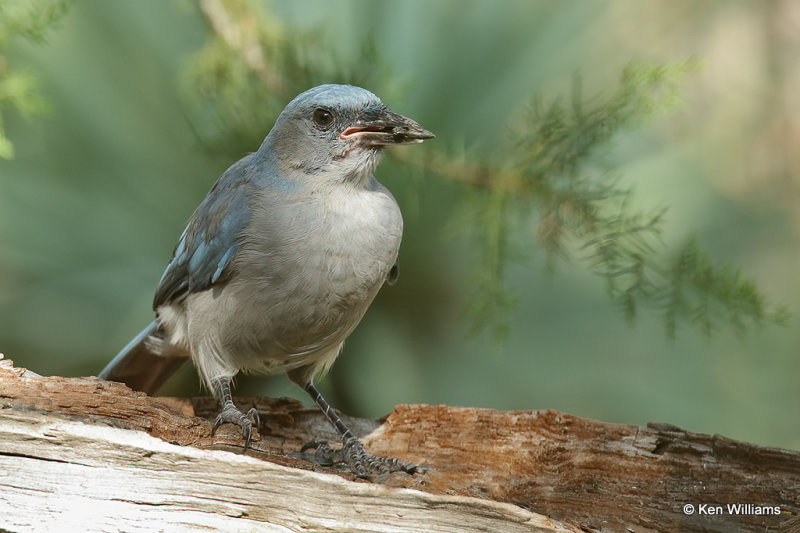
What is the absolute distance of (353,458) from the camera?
300 cm

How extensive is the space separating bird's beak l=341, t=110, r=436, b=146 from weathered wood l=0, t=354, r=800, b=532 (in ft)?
3.43

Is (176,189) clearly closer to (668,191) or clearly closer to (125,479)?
(125,479)

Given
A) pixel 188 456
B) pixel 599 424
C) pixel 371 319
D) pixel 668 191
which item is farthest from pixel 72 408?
pixel 668 191

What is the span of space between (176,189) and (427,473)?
244 cm

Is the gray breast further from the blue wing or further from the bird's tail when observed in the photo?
the bird's tail

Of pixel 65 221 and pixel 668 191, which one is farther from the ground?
pixel 668 191

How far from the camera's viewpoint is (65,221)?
4375mm

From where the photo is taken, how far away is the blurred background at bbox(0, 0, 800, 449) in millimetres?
4238

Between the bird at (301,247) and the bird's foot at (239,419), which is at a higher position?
the bird at (301,247)

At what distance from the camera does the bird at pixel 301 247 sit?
9.41 feet

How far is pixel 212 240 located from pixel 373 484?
4.17 ft

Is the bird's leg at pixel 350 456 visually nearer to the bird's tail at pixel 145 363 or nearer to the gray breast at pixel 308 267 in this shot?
the gray breast at pixel 308 267

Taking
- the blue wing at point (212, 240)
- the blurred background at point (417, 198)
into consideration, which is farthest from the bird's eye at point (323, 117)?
the blurred background at point (417, 198)

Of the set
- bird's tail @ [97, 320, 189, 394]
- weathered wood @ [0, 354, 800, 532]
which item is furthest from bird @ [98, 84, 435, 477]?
bird's tail @ [97, 320, 189, 394]
